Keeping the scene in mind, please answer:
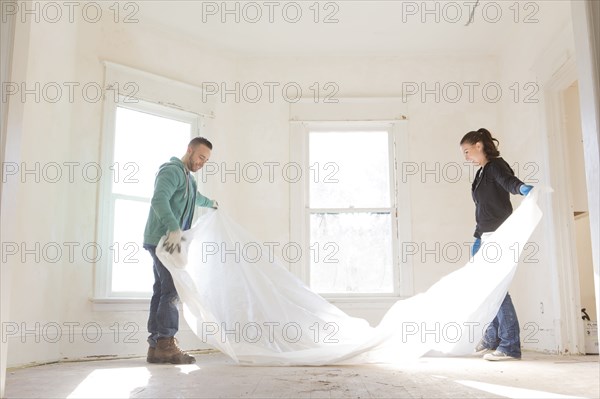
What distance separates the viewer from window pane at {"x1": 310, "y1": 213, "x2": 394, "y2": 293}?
5012 millimetres

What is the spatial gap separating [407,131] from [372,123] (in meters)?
0.30

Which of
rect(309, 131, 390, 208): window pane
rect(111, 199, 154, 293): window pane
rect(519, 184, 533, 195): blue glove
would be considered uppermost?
rect(309, 131, 390, 208): window pane

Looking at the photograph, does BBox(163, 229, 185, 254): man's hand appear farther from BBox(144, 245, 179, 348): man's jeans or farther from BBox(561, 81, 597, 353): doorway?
BBox(561, 81, 597, 353): doorway

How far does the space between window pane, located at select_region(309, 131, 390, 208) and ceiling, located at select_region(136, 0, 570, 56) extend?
76 centimetres

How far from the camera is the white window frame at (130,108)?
4156 millimetres

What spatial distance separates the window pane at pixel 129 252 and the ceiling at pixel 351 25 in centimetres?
146

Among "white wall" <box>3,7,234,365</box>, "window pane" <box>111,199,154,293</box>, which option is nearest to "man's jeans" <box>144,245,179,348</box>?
"white wall" <box>3,7,234,365</box>

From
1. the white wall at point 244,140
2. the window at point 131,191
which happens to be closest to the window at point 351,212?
the white wall at point 244,140

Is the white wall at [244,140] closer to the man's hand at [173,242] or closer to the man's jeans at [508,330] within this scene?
the man's jeans at [508,330]

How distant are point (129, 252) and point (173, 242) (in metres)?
1.11

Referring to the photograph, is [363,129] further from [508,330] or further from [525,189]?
[508,330]

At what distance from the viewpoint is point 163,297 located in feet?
11.7

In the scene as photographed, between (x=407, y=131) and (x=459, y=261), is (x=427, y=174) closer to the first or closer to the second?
(x=407, y=131)

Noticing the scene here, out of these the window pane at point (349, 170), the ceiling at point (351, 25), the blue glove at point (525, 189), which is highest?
the ceiling at point (351, 25)
